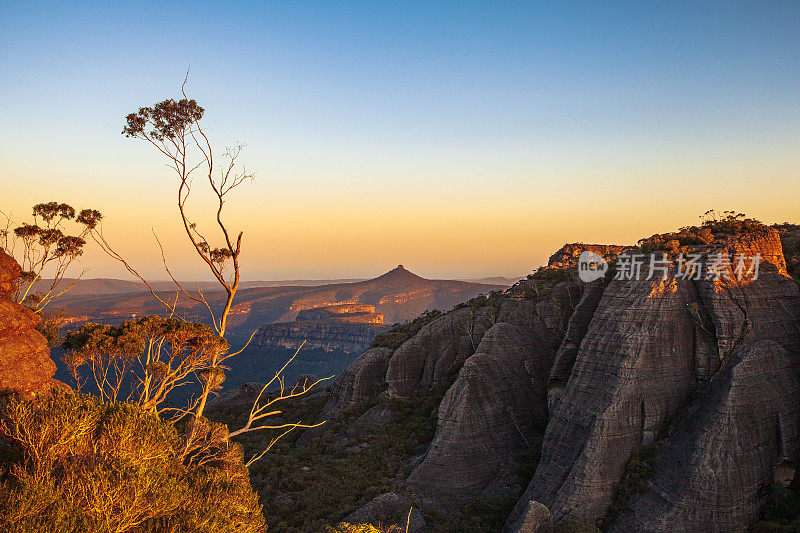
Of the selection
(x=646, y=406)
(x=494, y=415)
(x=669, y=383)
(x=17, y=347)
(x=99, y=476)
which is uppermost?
(x=17, y=347)

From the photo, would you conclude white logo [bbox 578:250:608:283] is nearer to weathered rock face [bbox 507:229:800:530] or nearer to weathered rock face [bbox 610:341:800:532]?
weathered rock face [bbox 507:229:800:530]

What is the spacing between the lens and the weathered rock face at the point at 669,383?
24875 millimetres

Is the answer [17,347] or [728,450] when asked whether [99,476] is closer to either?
[17,347]

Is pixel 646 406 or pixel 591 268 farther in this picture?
pixel 591 268

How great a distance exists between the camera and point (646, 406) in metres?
28.1

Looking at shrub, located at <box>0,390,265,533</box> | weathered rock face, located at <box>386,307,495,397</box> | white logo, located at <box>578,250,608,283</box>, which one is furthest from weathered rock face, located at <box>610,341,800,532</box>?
weathered rock face, located at <box>386,307,495,397</box>

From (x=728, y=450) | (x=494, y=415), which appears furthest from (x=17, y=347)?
(x=728, y=450)

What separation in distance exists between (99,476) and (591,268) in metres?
40.7

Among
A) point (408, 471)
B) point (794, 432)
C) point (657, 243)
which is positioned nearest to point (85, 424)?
point (408, 471)

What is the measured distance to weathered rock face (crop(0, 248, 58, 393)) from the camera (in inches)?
682

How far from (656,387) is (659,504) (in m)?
7.10

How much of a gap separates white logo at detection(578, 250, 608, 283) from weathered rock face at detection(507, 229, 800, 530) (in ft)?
20.1

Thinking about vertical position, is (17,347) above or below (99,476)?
above

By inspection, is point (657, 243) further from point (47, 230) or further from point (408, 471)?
point (47, 230)
